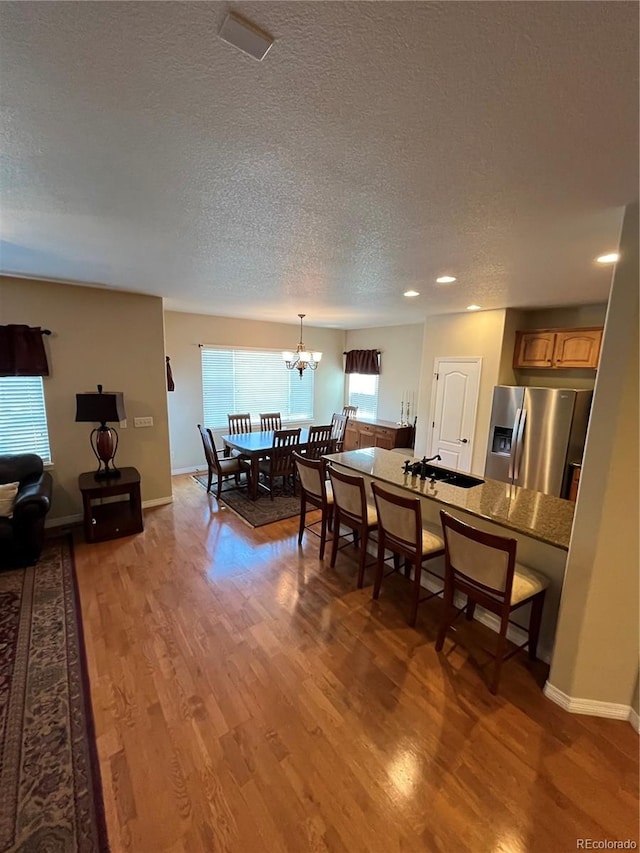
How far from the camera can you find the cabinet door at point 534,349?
4.15 meters

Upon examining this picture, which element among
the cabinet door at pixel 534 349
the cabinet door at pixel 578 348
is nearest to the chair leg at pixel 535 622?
the cabinet door at pixel 578 348

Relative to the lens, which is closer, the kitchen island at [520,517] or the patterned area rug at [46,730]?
the patterned area rug at [46,730]

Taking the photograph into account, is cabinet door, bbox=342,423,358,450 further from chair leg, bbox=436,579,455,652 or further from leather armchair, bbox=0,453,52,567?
leather armchair, bbox=0,453,52,567

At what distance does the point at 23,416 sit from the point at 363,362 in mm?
5357

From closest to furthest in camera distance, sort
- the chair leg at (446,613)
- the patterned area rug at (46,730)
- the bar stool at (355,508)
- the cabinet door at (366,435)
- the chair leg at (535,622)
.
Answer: the patterned area rug at (46,730)
the chair leg at (535,622)
the chair leg at (446,613)
the bar stool at (355,508)
the cabinet door at (366,435)

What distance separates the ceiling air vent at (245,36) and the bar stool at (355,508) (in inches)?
94.1

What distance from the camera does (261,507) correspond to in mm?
4500

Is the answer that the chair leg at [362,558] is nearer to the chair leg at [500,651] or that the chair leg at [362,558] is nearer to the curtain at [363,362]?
the chair leg at [500,651]

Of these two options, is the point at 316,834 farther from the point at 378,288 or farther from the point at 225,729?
the point at 378,288

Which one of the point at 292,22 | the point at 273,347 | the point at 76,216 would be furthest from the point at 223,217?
the point at 273,347

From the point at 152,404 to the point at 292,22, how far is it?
4.04 m

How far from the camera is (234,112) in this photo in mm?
1085

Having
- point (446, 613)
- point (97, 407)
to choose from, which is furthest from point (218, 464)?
point (446, 613)

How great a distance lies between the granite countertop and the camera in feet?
6.87
